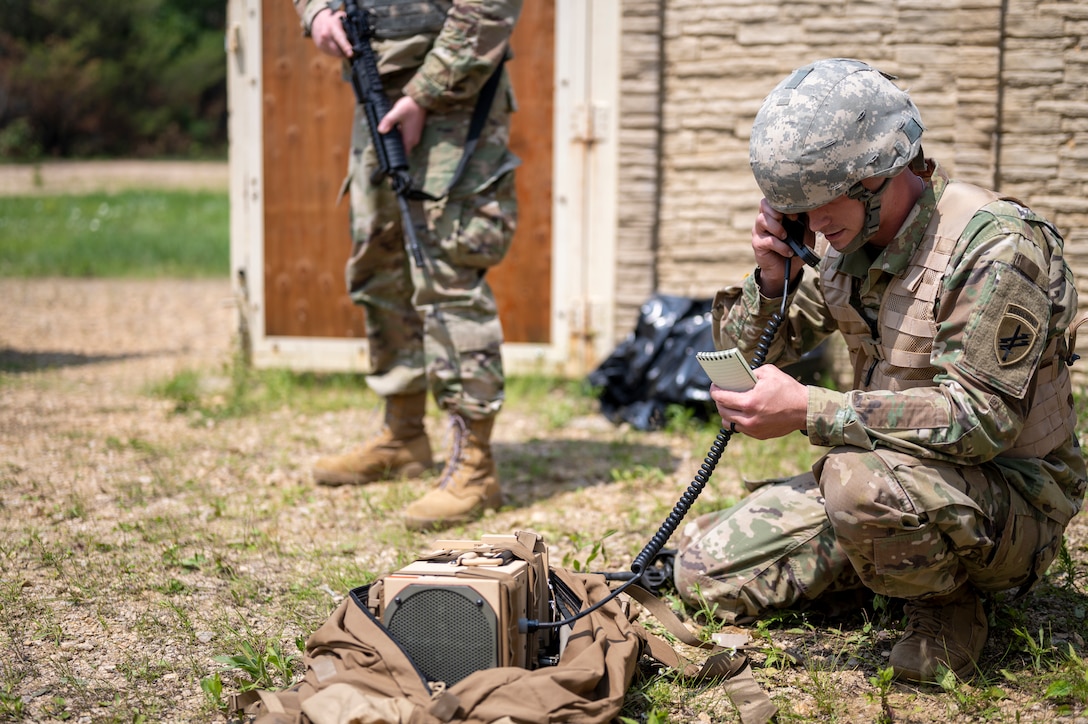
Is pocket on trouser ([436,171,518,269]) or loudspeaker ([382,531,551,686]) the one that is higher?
A: pocket on trouser ([436,171,518,269])

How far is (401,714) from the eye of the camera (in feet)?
7.45

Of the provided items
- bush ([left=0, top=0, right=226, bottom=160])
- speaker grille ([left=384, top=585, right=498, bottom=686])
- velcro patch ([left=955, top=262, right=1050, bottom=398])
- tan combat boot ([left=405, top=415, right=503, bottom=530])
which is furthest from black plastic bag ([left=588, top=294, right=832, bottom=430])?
bush ([left=0, top=0, right=226, bottom=160])

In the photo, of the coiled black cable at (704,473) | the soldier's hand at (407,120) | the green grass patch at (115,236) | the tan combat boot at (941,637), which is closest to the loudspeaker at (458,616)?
the coiled black cable at (704,473)

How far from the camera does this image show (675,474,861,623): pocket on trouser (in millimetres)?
3111

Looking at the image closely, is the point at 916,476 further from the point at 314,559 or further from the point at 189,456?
the point at 189,456

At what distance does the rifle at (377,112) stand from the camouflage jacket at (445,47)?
6cm

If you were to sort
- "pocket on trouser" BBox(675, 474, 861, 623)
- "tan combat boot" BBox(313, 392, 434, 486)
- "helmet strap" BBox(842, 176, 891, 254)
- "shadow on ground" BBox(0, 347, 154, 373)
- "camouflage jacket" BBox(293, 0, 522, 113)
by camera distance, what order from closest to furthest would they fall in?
"helmet strap" BBox(842, 176, 891, 254) < "pocket on trouser" BBox(675, 474, 861, 623) < "camouflage jacket" BBox(293, 0, 522, 113) < "tan combat boot" BBox(313, 392, 434, 486) < "shadow on ground" BBox(0, 347, 154, 373)

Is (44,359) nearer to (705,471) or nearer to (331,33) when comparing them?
(331,33)

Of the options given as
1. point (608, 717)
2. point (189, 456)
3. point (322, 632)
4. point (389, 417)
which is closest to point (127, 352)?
point (189, 456)

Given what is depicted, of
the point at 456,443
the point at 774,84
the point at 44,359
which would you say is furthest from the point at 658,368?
the point at 44,359

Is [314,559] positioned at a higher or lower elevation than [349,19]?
lower

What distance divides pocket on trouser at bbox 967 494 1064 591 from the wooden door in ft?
12.9

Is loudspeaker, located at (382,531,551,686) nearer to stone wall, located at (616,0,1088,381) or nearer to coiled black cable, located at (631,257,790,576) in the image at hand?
coiled black cable, located at (631,257,790,576)

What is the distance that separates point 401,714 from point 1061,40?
16.8 ft
